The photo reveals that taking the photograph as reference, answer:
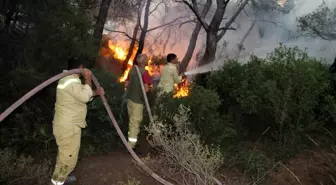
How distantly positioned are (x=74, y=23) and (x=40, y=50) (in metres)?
0.78

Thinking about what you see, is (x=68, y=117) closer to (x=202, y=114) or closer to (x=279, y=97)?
(x=202, y=114)

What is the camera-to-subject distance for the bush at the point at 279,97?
265 inches

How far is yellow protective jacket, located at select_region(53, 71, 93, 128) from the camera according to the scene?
4.34 metres

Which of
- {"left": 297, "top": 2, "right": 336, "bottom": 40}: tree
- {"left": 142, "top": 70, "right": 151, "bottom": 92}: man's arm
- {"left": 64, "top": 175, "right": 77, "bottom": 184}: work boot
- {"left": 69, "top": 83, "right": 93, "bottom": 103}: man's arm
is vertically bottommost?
{"left": 64, "top": 175, "right": 77, "bottom": 184}: work boot

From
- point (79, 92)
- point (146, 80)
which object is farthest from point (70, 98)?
point (146, 80)

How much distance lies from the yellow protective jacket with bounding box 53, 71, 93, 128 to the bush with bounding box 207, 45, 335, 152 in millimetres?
3540

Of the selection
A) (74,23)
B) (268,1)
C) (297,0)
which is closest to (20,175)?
(74,23)

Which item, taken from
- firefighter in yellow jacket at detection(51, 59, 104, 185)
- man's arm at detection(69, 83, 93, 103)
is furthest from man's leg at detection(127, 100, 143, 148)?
man's arm at detection(69, 83, 93, 103)

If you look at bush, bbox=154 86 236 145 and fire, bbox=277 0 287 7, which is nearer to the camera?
bush, bbox=154 86 236 145

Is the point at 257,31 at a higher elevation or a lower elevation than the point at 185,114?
A: higher

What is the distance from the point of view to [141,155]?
622 centimetres

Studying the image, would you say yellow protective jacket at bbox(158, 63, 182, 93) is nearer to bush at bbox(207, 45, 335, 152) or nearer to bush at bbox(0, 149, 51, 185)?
bush at bbox(207, 45, 335, 152)

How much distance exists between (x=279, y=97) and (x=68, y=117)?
13.1 feet

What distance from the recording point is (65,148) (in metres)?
4.50
